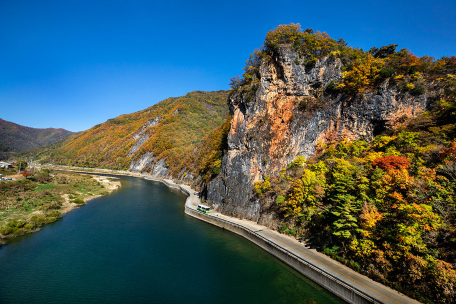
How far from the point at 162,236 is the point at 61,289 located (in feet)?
44.8

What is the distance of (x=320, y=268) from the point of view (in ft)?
63.3

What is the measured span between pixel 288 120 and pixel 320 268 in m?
23.7

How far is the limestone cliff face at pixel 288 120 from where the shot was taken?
32688mm

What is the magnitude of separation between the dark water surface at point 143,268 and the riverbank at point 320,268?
36.4 inches

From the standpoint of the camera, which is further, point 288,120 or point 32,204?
point 32,204

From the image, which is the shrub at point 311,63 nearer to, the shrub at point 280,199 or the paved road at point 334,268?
the shrub at point 280,199

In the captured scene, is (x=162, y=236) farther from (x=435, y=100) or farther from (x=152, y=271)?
(x=435, y=100)

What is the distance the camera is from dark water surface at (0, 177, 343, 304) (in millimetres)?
17812

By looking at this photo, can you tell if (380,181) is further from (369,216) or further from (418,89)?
(418,89)

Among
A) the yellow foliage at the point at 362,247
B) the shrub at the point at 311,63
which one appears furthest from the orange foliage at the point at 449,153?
the shrub at the point at 311,63

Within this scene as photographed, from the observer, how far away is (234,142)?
41.1 m

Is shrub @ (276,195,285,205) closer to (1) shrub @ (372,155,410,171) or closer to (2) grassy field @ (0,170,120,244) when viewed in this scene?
(1) shrub @ (372,155,410,171)

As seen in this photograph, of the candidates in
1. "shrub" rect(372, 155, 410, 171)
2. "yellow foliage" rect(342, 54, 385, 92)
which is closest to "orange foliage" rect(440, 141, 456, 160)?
"shrub" rect(372, 155, 410, 171)

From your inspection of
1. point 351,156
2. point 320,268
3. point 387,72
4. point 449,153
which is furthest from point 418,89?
point 320,268
